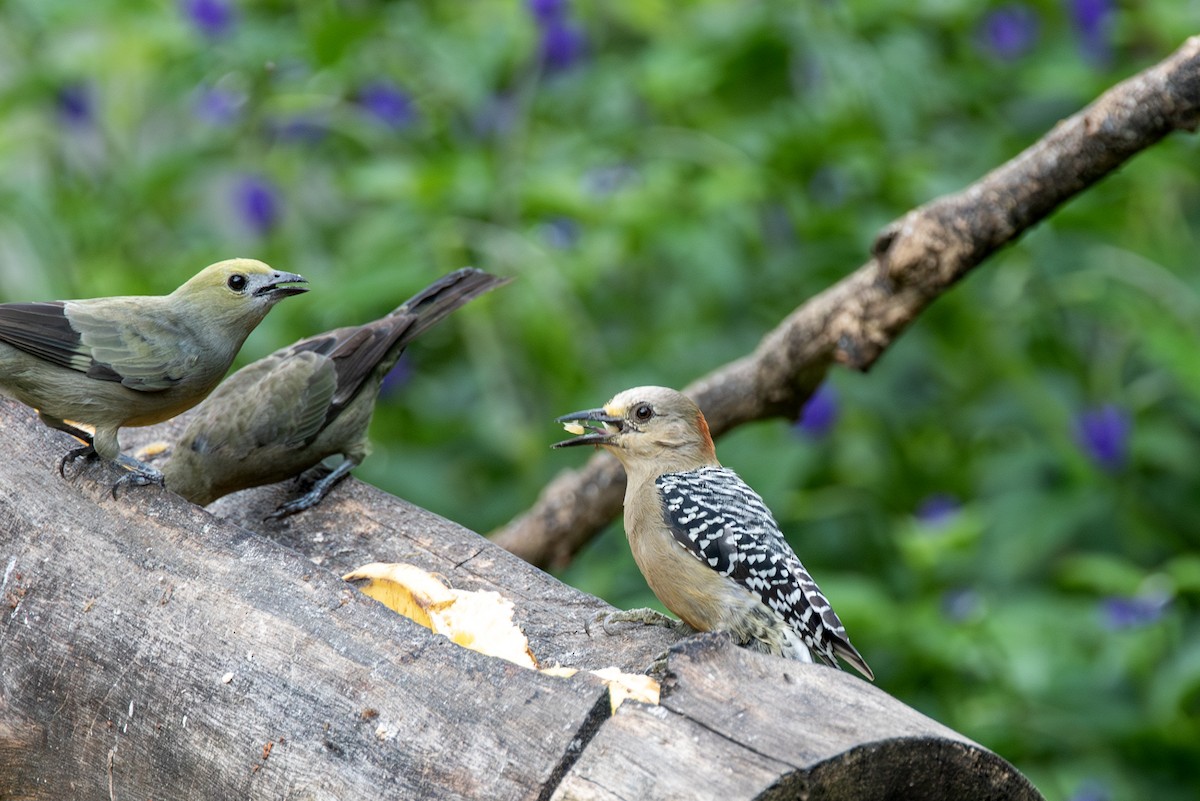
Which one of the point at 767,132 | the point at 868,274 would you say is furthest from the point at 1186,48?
the point at 767,132

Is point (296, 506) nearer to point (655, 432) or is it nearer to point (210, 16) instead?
point (655, 432)

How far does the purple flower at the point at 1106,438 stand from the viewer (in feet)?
17.0

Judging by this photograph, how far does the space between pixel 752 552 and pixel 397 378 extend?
2.77 meters

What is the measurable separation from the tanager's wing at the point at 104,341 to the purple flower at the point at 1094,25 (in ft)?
13.3

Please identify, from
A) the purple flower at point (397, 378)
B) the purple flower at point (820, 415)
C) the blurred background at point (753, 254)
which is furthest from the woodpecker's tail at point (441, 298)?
the purple flower at point (820, 415)

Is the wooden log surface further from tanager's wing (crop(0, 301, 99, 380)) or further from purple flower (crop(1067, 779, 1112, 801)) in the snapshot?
purple flower (crop(1067, 779, 1112, 801))

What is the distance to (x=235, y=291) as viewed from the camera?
3.25 meters

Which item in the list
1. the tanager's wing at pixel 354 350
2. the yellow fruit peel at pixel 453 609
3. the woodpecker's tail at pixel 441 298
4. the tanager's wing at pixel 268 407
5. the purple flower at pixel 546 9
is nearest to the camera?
the yellow fruit peel at pixel 453 609

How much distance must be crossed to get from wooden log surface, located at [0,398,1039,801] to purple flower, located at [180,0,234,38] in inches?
109

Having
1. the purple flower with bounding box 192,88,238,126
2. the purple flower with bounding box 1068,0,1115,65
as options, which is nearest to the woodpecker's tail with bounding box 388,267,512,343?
the purple flower with bounding box 192,88,238,126

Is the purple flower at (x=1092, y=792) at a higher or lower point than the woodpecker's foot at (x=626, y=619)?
higher

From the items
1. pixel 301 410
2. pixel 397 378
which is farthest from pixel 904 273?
pixel 397 378

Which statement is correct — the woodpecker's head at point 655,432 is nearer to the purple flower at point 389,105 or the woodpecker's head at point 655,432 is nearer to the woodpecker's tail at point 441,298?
the woodpecker's tail at point 441,298

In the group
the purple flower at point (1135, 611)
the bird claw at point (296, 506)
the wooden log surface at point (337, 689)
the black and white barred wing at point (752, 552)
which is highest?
the purple flower at point (1135, 611)
